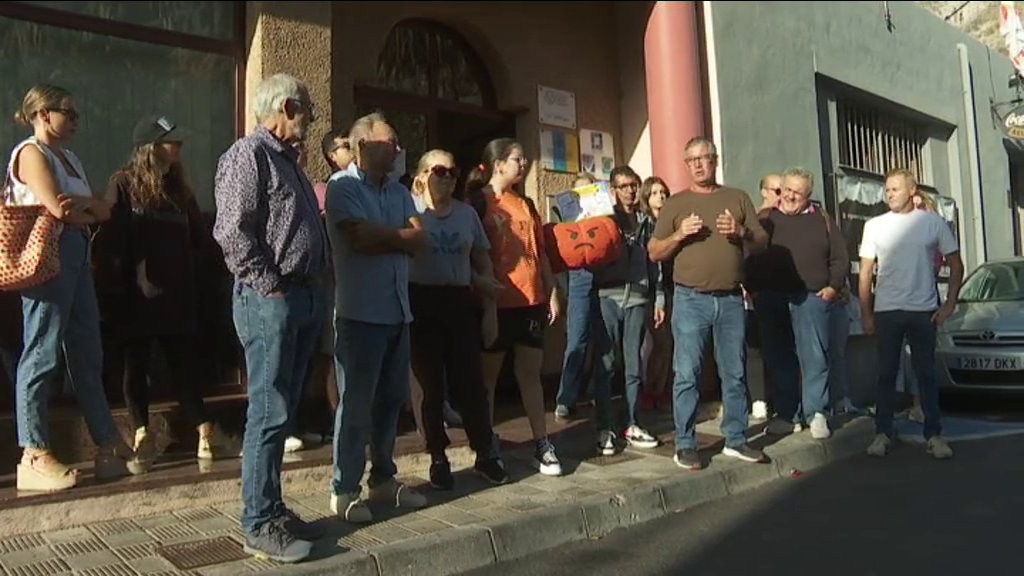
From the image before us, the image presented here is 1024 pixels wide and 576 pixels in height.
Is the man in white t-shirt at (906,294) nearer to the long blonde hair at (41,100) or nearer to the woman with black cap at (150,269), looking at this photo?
the woman with black cap at (150,269)

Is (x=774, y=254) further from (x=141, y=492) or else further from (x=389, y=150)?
(x=141, y=492)

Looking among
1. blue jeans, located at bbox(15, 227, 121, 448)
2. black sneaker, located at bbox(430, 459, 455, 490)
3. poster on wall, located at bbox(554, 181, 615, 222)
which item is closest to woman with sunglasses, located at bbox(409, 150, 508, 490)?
black sneaker, located at bbox(430, 459, 455, 490)

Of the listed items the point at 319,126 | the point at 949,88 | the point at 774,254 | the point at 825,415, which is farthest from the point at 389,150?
the point at 949,88

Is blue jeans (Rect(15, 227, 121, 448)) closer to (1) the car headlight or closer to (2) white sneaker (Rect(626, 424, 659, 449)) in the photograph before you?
(2) white sneaker (Rect(626, 424, 659, 449))

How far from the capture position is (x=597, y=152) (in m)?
8.54

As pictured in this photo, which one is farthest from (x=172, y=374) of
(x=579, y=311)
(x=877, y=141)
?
(x=877, y=141)

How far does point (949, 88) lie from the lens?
536 inches

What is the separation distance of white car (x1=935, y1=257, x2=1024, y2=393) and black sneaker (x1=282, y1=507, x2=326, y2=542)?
6.30 meters

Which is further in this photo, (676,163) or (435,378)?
(676,163)

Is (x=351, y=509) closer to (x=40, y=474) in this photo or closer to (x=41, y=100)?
(x=40, y=474)

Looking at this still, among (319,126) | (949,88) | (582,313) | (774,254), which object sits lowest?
(582,313)

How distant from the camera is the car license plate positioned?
741cm

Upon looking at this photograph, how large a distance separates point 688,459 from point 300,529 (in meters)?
2.44

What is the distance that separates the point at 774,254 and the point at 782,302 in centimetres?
37
